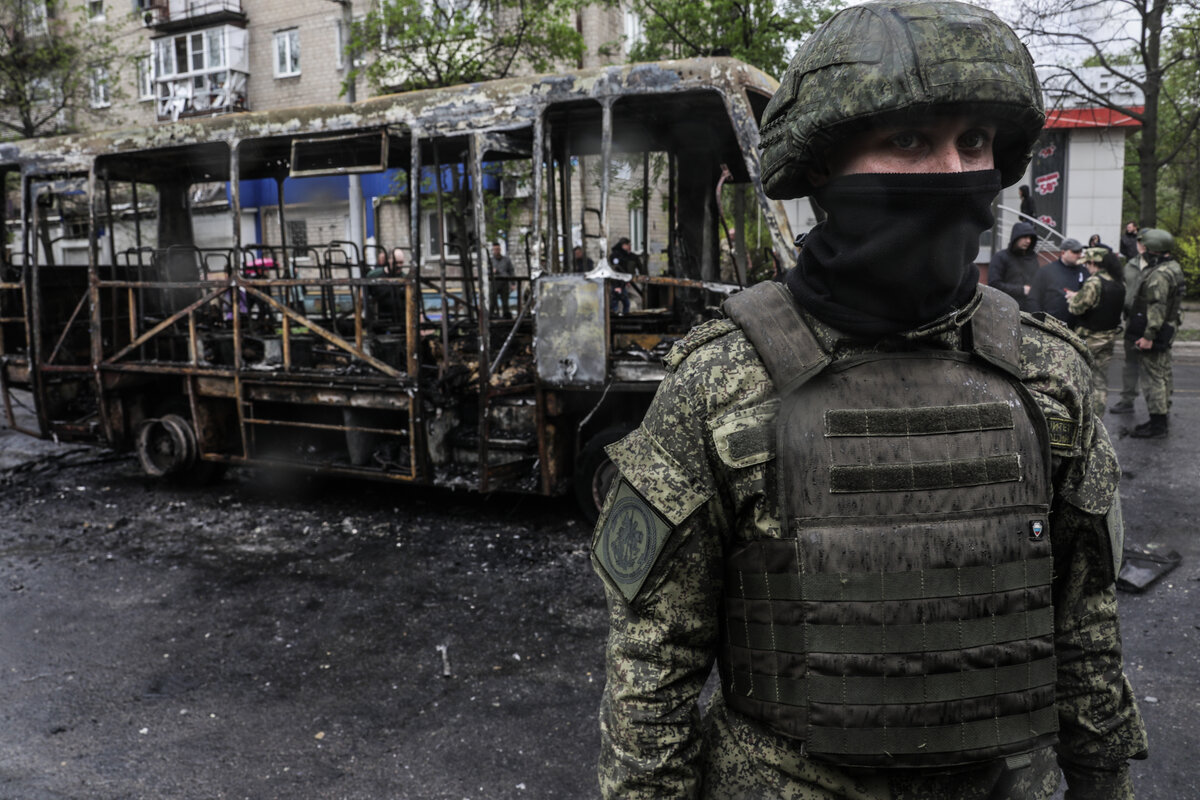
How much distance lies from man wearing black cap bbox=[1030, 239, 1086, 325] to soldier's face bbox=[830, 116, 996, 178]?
280 inches

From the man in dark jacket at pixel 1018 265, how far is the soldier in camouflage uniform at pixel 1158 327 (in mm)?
1067

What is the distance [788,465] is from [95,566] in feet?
17.0

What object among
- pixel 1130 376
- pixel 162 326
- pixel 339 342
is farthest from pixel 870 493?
pixel 1130 376

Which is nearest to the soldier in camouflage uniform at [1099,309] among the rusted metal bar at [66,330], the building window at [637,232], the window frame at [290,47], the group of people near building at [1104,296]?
the group of people near building at [1104,296]

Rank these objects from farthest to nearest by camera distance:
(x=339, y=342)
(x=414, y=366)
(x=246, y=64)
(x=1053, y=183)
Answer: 1. (x=246, y=64)
2. (x=1053, y=183)
3. (x=339, y=342)
4. (x=414, y=366)

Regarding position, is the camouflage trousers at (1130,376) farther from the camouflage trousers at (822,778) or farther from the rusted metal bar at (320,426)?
the camouflage trousers at (822,778)

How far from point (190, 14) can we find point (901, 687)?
1119 inches

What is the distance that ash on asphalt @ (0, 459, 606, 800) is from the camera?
3100mm

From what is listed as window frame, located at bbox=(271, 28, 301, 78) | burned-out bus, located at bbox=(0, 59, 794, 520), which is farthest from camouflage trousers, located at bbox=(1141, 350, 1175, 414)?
window frame, located at bbox=(271, 28, 301, 78)

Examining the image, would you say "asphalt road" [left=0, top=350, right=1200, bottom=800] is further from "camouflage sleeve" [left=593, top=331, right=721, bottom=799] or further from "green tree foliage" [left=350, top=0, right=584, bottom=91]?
"green tree foliage" [left=350, top=0, right=584, bottom=91]

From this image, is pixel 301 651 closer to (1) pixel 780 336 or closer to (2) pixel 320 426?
(2) pixel 320 426

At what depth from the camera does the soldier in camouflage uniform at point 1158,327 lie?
25.5 ft

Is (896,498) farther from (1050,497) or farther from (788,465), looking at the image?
(1050,497)

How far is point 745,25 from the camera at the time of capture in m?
10.6
